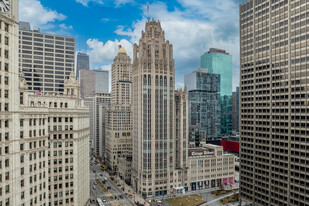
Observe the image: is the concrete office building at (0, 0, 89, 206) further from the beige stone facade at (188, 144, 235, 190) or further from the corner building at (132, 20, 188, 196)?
the beige stone facade at (188, 144, 235, 190)

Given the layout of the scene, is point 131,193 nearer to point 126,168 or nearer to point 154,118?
point 126,168

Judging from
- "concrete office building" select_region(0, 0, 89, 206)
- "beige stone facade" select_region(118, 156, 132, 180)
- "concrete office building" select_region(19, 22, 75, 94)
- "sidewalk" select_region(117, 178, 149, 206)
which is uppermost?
"concrete office building" select_region(19, 22, 75, 94)

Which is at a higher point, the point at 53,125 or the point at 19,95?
the point at 19,95

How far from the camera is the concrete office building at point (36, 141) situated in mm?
53688

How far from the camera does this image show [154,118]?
14188 centimetres

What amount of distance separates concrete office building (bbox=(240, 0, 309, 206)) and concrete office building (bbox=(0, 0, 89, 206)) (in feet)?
269

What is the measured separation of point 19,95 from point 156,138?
94.3 metres

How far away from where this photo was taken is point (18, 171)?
5669cm

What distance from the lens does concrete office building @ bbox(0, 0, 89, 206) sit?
176ft

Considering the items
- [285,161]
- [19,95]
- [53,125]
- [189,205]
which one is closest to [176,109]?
[189,205]

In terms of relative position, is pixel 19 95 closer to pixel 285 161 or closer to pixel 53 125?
pixel 53 125

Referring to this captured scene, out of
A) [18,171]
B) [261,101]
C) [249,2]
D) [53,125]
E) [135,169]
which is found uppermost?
[249,2]

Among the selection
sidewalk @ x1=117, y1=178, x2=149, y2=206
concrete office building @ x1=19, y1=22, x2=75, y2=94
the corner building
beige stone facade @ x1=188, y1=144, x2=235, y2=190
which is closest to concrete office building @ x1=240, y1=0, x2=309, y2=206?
beige stone facade @ x1=188, y1=144, x2=235, y2=190

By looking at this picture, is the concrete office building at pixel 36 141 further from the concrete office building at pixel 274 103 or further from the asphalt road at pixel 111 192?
the concrete office building at pixel 274 103
